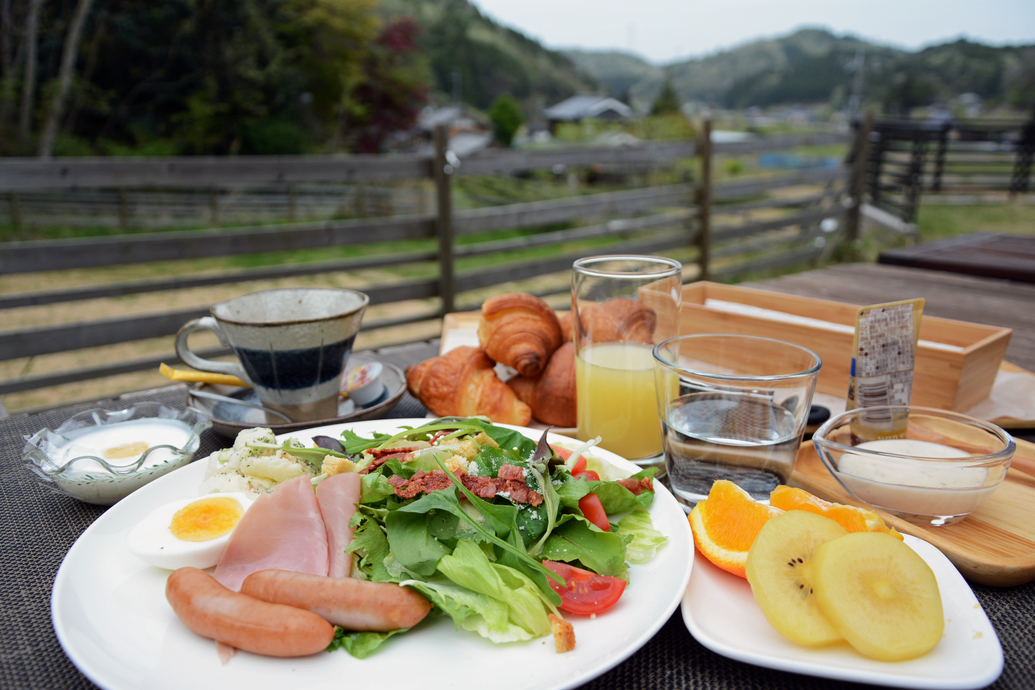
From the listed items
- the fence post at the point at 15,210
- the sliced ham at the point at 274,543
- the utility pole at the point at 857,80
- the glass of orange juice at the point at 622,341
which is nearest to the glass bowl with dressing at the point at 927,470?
the glass of orange juice at the point at 622,341

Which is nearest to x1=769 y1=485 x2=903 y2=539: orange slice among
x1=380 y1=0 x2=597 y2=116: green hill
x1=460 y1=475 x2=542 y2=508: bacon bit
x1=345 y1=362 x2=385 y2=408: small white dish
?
x1=460 y1=475 x2=542 y2=508: bacon bit

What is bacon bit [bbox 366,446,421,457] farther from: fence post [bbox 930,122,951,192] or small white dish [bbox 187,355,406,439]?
fence post [bbox 930,122,951,192]

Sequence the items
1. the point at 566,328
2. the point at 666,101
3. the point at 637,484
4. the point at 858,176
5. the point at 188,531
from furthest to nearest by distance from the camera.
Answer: the point at 666,101 < the point at 858,176 < the point at 566,328 < the point at 637,484 < the point at 188,531

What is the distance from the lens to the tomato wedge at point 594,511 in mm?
939

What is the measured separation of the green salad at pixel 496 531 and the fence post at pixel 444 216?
12.7 feet

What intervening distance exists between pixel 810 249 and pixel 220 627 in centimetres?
935

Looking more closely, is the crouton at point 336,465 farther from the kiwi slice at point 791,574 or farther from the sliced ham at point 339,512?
the kiwi slice at point 791,574

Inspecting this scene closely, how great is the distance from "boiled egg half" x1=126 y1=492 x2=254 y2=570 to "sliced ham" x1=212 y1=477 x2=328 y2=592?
4 cm

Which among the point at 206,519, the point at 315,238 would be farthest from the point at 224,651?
the point at 315,238

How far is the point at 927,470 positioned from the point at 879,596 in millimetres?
345

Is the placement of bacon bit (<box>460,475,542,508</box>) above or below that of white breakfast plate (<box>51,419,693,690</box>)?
above

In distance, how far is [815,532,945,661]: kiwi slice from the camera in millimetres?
674

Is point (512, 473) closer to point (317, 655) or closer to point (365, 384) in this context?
point (317, 655)

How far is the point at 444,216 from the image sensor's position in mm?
4793
